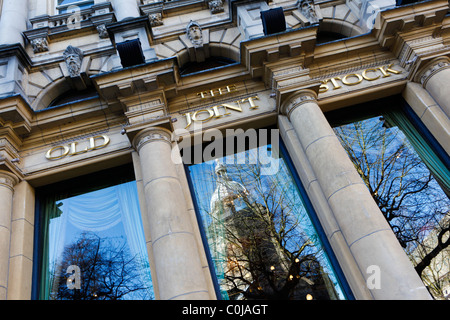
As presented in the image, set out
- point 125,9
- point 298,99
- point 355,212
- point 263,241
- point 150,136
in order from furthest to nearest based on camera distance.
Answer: point 125,9 → point 298,99 → point 150,136 → point 263,241 → point 355,212

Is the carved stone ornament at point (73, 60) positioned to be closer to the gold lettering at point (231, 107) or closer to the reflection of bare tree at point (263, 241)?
Result: the gold lettering at point (231, 107)

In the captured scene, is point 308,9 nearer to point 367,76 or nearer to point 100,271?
point 367,76

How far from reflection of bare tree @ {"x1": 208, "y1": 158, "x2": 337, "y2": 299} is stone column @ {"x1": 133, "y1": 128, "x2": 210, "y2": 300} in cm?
108

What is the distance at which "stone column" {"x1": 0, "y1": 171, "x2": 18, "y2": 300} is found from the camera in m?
7.44

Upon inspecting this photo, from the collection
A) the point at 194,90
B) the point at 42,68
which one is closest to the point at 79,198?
the point at 194,90

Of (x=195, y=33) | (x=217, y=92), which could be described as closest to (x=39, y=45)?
(x=195, y=33)

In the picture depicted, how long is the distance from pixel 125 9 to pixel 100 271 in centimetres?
871

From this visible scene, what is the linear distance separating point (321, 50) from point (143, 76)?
4934 mm

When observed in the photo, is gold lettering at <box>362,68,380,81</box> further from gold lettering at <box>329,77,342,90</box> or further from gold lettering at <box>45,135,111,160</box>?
gold lettering at <box>45,135,111,160</box>

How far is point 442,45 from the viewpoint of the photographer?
9523 mm

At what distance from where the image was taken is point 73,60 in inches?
452

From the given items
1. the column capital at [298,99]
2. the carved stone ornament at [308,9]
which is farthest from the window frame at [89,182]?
the carved stone ornament at [308,9]

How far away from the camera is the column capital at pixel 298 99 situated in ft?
29.6

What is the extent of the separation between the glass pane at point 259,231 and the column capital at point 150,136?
4.22 ft
